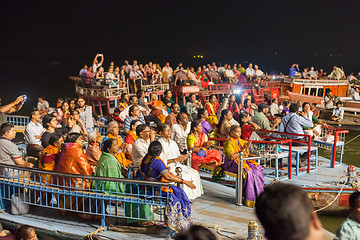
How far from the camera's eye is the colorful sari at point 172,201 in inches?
237

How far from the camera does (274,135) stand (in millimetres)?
10289

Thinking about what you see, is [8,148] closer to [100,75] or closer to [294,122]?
[294,122]

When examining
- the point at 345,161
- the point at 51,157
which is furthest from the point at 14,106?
the point at 345,161

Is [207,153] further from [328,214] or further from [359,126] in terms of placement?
[359,126]

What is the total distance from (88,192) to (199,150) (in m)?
2.95

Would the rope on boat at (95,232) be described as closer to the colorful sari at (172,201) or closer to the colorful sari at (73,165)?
the colorful sari at (73,165)

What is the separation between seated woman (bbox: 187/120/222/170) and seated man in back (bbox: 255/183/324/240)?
653cm

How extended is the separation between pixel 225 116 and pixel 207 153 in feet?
4.53

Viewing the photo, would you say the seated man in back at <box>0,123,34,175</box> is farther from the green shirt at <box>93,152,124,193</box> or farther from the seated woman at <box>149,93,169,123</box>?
the seated woman at <box>149,93,169,123</box>

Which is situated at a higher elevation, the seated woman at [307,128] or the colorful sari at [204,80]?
the colorful sari at [204,80]

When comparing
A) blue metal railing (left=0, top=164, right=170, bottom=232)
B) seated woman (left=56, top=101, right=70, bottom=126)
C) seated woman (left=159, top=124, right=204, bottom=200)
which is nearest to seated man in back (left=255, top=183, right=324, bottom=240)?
blue metal railing (left=0, top=164, right=170, bottom=232)

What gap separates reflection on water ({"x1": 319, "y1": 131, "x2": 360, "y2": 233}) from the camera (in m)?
9.15

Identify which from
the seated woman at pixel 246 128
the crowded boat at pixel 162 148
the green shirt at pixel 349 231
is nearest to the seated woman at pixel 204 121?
the crowded boat at pixel 162 148

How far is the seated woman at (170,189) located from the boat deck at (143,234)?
352 mm
